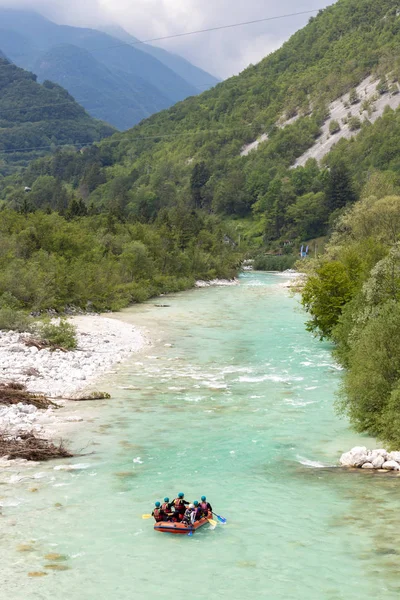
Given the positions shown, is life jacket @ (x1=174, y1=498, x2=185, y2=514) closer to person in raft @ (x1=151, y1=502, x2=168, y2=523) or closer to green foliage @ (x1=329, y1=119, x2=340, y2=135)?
person in raft @ (x1=151, y1=502, x2=168, y2=523)

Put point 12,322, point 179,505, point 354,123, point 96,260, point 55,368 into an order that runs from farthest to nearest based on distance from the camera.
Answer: point 354,123 < point 96,260 < point 12,322 < point 55,368 < point 179,505

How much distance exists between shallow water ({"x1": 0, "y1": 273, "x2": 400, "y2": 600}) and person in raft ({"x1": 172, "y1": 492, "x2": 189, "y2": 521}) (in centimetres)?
46

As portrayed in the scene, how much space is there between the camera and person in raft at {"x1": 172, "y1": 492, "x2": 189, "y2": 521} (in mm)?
14500

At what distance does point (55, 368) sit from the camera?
29.2 metres

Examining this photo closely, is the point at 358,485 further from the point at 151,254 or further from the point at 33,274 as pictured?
the point at 151,254

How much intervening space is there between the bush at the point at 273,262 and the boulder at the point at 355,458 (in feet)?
343

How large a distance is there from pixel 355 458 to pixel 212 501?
4.46 metres

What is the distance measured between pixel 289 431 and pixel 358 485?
461 centimetres

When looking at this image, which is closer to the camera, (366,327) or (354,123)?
(366,327)

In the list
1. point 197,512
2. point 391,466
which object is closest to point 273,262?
point 391,466

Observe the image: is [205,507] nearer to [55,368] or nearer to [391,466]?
[391,466]

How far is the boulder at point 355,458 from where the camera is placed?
1830 centimetres

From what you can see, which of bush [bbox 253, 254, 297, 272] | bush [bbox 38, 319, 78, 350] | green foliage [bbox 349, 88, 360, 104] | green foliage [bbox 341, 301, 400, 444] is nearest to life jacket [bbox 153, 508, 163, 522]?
green foliage [bbox 341, 301, 400, 444]

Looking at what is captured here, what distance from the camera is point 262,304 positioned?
6078 cm
